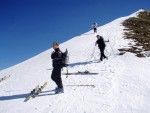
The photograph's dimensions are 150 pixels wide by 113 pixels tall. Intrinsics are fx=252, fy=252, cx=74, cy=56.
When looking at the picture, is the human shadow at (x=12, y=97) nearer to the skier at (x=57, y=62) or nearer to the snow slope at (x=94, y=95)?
the snow slope at (x=94, y=95)

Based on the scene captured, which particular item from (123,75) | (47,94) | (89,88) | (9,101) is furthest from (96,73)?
(9,101)

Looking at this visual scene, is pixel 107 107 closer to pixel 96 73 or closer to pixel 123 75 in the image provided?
pixel 123 75

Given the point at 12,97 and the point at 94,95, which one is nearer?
the point at 94,95

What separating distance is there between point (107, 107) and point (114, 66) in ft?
29.5

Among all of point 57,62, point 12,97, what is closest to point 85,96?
point 57,62

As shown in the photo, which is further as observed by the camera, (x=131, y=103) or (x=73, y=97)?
(x=73, y=97)

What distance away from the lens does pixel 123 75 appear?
52.0 ft

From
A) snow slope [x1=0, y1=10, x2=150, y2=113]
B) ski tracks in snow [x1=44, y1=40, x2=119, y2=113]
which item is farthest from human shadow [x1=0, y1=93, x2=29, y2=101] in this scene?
ski tracks in snow [x1=44, y1=40, x2=119, y2=113]

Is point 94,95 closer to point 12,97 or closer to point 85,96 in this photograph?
point 85,96

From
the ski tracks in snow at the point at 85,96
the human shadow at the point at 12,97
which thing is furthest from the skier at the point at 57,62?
the human shadow at the point at 12,97

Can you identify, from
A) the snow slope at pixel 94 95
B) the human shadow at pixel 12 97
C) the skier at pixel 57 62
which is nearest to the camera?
the snow slope at pixel 94 95

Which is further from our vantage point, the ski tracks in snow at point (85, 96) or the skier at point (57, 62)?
the skier at point (57, 62)

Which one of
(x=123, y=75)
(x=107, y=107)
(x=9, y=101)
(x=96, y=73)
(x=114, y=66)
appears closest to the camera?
(x=107, y=107)

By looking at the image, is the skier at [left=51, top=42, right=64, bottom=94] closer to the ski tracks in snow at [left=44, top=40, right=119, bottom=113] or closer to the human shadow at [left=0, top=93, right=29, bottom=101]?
the ski tracks in snow at [left=44, top=40, right=119, bottom=113]
